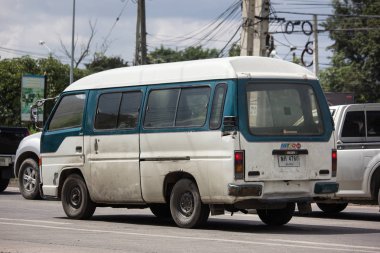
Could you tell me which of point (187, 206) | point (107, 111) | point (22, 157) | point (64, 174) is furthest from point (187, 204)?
point (22, 157)

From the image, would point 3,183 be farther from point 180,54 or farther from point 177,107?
point 180,54

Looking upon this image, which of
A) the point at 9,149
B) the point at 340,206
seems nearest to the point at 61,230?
the point at 340,206

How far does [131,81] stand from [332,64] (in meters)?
70.3

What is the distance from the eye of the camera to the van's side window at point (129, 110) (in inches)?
632

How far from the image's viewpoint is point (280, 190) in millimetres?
14516

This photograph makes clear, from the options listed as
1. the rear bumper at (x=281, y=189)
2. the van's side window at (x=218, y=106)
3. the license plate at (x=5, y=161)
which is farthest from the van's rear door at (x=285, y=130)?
the license plate at (x=5, y=161)

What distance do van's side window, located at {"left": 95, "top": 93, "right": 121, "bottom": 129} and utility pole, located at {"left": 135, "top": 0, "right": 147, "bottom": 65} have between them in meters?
23.5

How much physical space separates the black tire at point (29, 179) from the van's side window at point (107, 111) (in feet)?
21.7

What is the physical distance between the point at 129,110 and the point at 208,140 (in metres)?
2.08

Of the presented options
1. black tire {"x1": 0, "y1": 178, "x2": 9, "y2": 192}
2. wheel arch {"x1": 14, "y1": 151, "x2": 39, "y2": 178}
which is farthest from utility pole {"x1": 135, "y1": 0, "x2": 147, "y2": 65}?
→ wheel arch {"x1": 14, "y1": 151, "x2": 39, "y2": 178}

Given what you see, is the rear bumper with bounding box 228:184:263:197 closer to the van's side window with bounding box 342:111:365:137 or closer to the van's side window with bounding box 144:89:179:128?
the van's side window with bounding box 144:89:179:128

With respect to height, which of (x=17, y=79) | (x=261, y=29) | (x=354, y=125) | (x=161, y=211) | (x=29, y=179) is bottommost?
(x=161, y=211)

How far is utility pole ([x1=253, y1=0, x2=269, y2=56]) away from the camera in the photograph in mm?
30422

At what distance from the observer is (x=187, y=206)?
49.5ft
